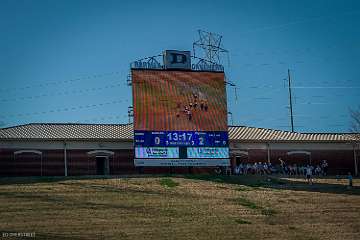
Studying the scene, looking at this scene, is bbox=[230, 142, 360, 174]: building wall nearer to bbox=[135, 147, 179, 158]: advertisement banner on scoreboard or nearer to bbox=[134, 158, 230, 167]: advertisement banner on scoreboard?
bbox=[134, 158, 230, 167]: advertisement banner on scoreboard

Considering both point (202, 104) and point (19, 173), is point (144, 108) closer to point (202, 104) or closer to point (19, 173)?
point (202, 104)

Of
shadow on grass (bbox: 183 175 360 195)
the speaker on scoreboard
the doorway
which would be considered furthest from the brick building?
the speaker on scoreboard

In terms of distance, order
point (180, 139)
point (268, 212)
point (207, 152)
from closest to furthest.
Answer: point (268, 212) → point (180, 139) → point (207, 152)

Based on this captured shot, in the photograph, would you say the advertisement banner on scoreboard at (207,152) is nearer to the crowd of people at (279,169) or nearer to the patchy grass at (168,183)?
the crowd of people at (279,169)

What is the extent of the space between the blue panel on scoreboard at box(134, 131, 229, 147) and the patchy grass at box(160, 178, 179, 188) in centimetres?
293

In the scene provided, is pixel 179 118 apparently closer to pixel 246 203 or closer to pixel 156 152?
pixel 156 152

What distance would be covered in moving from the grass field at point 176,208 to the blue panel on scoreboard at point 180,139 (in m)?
2.40

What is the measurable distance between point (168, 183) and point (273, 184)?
24.3 ft

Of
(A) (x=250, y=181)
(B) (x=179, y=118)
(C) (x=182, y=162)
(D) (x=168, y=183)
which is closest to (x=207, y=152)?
(C) (x=182, y=162)

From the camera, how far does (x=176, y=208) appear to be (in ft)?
114

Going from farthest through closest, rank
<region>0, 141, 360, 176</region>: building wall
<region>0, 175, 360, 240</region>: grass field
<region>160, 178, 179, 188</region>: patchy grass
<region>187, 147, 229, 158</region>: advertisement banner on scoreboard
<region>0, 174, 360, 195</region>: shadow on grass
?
<region>0, 141, 360, 176</region>: building wall, <region>187, 147, 229, 158</region>: advertisement banner on scoreboard, <region>0, 174, 360, 195</region>: shadow on grass, <region>160, 178, 179, 188</region>: patchy grass, <region>0, 175, 360, 240</region>: grass field

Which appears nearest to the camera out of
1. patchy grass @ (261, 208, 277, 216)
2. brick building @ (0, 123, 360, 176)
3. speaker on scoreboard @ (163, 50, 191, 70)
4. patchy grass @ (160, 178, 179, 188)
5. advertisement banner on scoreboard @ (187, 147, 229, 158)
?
patchy grass @ (261, 208, 277, 216)

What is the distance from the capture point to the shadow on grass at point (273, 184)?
4269 centimetres

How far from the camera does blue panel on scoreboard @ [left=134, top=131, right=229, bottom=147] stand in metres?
44.3
